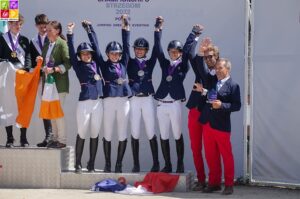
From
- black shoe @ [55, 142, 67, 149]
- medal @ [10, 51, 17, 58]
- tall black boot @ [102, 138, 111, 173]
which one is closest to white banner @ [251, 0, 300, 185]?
tall black boot @ [102, 138, 111, 173]

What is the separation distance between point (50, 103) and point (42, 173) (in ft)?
3.09

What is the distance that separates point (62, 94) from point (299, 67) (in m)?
3.21

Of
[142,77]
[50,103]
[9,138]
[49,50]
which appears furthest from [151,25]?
[9,138]

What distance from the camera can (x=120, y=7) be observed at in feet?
30.6

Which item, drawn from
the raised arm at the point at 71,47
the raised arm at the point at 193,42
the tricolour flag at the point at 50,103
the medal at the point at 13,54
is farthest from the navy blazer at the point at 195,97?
the medal at the point at 13,54

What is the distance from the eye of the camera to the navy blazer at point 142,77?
8.46 m

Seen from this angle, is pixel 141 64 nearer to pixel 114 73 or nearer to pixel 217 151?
pixel 114 73

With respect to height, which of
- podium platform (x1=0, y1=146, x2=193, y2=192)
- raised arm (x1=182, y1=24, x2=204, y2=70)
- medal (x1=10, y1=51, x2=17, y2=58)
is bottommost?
podium platform (x1=0, y1=146, x2=193, y2=192)

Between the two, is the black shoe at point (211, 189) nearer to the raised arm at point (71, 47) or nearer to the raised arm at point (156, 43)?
the raised arm at point (156, 43)

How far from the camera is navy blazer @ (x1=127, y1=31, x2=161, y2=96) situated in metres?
8.46

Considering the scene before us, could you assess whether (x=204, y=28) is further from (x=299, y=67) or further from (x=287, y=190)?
(x=287, y=190)

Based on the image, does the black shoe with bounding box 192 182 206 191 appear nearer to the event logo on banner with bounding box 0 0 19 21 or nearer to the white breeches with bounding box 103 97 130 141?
the white breeches with bounding box 103 97 130 141

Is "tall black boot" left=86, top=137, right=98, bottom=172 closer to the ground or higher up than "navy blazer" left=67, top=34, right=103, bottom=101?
closer to the ground

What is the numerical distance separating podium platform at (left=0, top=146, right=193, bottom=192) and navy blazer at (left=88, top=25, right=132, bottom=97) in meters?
1.04
